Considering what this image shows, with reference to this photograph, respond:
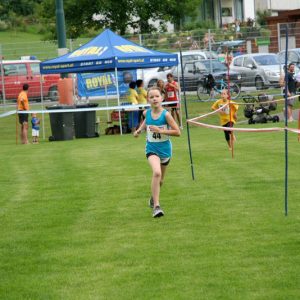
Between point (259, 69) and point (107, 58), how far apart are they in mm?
13024

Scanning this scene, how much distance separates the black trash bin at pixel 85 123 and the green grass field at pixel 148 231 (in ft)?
29.4

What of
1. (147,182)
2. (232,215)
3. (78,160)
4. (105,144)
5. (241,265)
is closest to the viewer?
(241,265)

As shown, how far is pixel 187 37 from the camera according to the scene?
4050 centimetres

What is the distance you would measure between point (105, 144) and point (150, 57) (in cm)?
452

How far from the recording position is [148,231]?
36.3 feet

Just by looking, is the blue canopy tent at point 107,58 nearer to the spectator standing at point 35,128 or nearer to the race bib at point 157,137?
the spectator standing at point 35,128

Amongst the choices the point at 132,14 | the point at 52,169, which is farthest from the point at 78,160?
the point at 132,14

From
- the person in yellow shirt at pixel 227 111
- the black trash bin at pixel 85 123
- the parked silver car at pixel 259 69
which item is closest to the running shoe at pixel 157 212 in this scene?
the person in yellow shirt at pixel 227 111

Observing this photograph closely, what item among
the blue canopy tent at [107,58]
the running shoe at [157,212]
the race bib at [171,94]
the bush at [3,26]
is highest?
the bush at [3,26]

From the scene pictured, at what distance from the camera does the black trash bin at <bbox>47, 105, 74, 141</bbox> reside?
2811 centimetres

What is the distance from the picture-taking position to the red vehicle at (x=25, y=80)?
131 ft

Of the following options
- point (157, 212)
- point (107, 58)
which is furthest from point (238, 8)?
point (157, 212)

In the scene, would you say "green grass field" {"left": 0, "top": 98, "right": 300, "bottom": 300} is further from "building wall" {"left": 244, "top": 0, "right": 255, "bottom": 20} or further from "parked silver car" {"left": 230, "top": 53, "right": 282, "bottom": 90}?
"building wall" {"left": 244, "top": 0, "right": 255, "bottom": 20}

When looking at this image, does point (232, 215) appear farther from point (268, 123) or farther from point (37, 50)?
point (37, 50)
